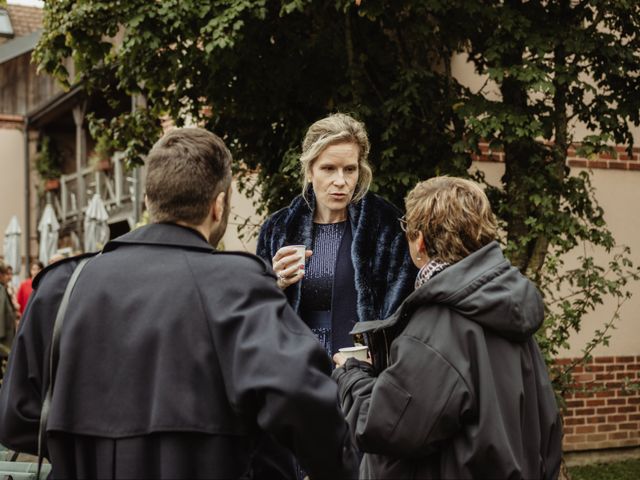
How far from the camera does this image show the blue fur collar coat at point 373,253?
384 cm

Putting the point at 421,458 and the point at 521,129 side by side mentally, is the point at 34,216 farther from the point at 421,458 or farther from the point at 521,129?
the point at 421,458

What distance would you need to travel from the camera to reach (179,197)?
93.0 inches

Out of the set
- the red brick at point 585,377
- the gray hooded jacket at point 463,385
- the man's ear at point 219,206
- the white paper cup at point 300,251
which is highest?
the man's ear at point 219,206

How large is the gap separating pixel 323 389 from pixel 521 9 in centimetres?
465

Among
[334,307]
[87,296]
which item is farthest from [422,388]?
[334,307]

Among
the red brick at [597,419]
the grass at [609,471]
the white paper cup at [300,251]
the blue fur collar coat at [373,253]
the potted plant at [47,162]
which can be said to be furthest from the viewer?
the potted plant at [47,162]

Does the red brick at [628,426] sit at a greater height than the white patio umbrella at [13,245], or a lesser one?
lesser

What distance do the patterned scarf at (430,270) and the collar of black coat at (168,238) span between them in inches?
32.1

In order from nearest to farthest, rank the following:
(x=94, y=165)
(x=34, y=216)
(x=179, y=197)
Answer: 1. (x=179, y=197)
2. (x=94, y=165)
3. (x=34, y=216)

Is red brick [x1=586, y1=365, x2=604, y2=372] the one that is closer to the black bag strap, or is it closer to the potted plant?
the black bag strap

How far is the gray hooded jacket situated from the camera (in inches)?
105

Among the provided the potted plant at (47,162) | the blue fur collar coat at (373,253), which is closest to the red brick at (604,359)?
the blue fur collar coat at (373,253)

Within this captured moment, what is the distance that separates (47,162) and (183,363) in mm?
24410

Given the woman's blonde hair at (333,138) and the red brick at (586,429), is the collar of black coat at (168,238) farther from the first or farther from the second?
the red brick at (586,429)
